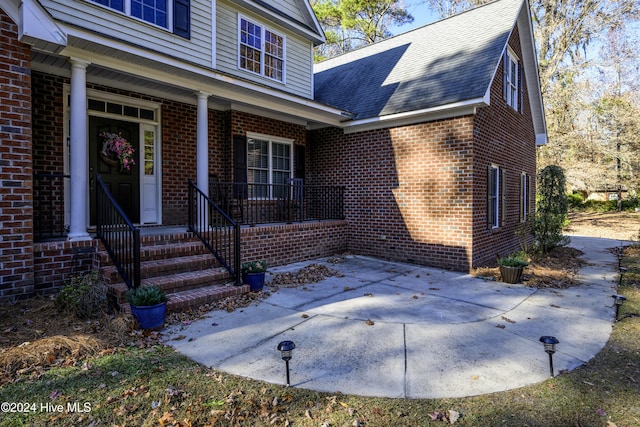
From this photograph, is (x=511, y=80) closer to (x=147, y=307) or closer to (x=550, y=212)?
(x=550, y=212)

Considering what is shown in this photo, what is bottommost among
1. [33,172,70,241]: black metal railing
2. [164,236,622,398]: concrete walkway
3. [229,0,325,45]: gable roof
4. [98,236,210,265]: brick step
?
Answer: [164,236,622,398]: concrete walkway

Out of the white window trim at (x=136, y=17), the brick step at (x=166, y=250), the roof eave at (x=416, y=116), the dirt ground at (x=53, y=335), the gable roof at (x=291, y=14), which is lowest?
the dirt ground at (x=53, y=335)

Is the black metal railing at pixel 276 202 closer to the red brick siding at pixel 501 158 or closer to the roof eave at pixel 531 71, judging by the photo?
the red brick siding at pixel 501 158

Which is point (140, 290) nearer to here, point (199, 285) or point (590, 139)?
point (199, 285)

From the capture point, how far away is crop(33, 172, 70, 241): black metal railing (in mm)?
5449

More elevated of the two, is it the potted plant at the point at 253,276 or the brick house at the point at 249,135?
the brick house at the point at 249,135

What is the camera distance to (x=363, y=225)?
926cm

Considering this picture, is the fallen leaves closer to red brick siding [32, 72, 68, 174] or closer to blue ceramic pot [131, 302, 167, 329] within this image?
blue ceramic pot [131, 302, 167, 329]

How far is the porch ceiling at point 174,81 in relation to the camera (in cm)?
521

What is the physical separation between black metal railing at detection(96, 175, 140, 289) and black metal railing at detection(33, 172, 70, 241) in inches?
32.5

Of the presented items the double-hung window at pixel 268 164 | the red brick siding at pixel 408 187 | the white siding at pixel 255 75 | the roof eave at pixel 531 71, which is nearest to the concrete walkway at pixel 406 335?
the red brick siding at pixel 408 187

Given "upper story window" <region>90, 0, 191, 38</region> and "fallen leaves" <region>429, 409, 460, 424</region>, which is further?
"upper story window" <region>90, 0, 191, 38</region>

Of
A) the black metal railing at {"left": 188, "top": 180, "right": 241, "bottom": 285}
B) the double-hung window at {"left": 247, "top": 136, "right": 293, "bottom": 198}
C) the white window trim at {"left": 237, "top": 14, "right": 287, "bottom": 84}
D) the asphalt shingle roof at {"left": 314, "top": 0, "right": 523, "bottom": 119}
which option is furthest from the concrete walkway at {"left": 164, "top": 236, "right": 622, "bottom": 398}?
the white window trim at {"left": 237, "top": 14, "right": 287, "bottom": 84}

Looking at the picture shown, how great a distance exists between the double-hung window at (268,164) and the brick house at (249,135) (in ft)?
0.14
